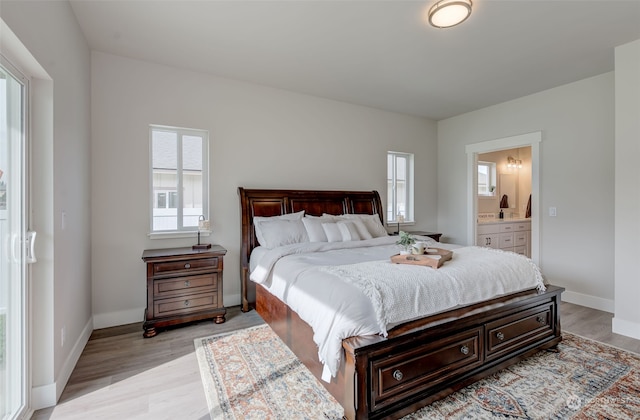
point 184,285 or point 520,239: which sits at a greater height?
point 520,239

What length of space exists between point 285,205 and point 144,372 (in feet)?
7.48

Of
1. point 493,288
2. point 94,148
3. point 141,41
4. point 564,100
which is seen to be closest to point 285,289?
point 493,288

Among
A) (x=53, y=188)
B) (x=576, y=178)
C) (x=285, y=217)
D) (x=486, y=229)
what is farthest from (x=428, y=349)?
(x=486, y=229)

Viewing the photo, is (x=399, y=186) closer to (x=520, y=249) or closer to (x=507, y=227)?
(x=507, y=227)

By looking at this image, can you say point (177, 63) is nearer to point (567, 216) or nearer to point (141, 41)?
point (141, 41)

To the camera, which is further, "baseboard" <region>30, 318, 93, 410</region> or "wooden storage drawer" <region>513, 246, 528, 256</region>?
"wooden storage drawer" <region>513, 246, 528, 256</region>

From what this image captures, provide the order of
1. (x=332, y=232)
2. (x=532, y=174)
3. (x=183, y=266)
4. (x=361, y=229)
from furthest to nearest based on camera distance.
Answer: (x=532, y=174)
(x=361, y=229)
(x=332, y=232)
(x=183, y=266)

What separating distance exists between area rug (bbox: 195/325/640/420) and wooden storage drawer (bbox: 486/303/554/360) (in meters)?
0.19

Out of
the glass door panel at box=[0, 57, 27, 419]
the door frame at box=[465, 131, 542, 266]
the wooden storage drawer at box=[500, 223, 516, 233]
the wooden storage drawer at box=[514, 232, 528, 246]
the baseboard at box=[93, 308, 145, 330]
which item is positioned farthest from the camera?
the wooden storage drawer at box=[514, 232, 528, 246]

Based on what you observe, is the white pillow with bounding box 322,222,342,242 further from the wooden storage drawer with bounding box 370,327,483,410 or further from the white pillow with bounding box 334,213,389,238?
the wooden storage drawer with bounding box 370,327,483,410

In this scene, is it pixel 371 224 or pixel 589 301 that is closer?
pixel 589 301

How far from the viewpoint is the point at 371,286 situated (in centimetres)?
185

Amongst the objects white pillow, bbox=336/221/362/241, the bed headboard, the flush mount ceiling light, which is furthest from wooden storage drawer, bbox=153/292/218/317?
the flush mount ceiling light

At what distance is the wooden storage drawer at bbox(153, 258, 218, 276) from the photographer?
2961 millimetres
